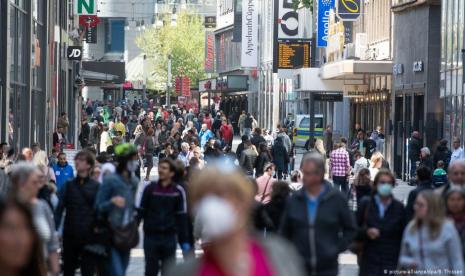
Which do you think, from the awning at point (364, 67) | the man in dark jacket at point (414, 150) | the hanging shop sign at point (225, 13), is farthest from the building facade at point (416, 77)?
the hanging shop sign at point (225, 13)

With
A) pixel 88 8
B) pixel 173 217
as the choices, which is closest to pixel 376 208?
pixel 173 217

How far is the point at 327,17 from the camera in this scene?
5856 cm

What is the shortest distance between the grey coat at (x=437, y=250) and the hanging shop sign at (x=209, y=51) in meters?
103

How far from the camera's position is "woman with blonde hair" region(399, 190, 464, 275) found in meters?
10.3

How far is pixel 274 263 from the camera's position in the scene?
17.1 feet

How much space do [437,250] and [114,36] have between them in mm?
138589

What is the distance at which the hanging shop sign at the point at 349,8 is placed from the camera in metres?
50.5

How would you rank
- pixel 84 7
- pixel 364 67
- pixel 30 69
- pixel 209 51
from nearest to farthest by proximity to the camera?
pixel 30 69 → pixel 364 67 → pixel 84 7 → pixel 209 51

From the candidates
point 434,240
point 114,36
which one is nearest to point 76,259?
point 434,240

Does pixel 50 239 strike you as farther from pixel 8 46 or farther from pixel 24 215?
pixel 8 46

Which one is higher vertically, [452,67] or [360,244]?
[452,67]

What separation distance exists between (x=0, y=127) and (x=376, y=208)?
1762 centimetres

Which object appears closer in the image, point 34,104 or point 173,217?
point 173,217

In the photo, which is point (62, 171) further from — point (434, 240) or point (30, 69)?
point (30, 69)
